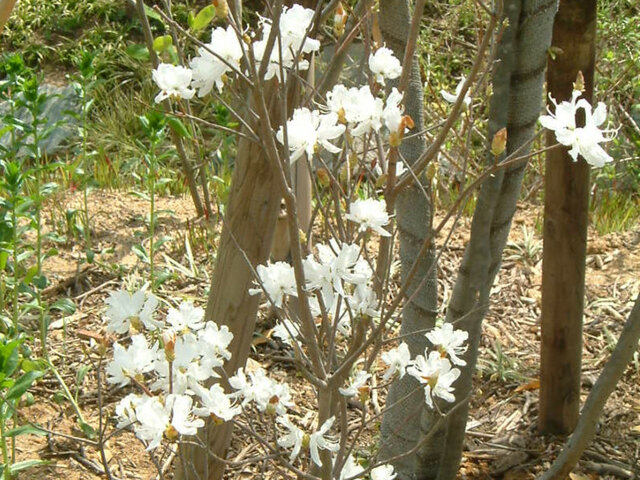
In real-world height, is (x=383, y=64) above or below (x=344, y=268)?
above

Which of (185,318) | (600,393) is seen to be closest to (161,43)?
(185,318)

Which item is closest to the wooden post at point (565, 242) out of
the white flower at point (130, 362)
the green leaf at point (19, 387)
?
the white flower at point (130, 362)

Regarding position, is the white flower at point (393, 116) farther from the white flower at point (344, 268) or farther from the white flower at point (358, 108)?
the white flower at point (344, 268)

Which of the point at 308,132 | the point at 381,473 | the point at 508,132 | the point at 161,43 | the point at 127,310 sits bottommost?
the point at 381,473

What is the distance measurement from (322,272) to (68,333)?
6.94 ft

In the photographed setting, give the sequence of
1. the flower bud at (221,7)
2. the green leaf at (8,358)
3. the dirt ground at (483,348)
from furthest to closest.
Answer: the dirt ground at (483,348) → the green leaf at (8,358) → the flower bud at (221,7)

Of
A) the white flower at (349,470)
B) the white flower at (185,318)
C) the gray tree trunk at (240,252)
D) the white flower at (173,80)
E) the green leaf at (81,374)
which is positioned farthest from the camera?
the green leaf at (81,374)

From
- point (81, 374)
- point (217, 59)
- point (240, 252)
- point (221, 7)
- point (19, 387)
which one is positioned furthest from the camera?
point (81, 374)

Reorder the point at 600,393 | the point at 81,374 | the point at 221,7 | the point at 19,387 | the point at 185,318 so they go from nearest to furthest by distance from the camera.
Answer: the point at 221,7 → the point at 185,318 → the point at 19,387 → the point at 600,393 → the point at 81,374

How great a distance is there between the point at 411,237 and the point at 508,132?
0.37 meters

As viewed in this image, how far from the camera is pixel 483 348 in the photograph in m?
3.32

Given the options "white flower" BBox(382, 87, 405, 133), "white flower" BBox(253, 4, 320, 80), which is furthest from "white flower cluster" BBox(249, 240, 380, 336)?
"white flower" BBox(253, 4, 320, 80)

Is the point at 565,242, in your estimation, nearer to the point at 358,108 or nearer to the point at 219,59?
the point at 358,108

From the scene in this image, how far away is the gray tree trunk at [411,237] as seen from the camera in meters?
2.22
